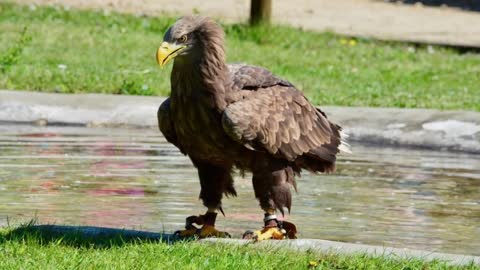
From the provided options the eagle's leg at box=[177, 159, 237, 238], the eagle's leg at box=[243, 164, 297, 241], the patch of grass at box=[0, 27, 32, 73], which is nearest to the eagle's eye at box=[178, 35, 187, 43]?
the eagle's leg at box=[177, 159, 237, 238]

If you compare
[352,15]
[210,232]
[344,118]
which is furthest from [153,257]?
[352,15]

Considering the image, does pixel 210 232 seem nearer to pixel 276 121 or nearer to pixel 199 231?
pixel 199 231

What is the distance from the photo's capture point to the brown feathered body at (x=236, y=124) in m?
7.01

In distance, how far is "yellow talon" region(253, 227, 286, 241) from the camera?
712 cm

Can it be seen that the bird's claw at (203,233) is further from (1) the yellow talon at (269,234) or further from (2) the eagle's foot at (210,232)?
(1) the yellow talon at (269,234)

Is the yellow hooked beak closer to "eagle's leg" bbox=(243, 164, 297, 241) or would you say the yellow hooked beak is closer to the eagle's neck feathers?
the eagle's neck feathers

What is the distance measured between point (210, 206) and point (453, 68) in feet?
30.7

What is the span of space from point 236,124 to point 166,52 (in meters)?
0.52

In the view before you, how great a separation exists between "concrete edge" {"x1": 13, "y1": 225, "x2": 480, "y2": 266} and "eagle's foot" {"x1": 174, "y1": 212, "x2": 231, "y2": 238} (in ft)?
0.47

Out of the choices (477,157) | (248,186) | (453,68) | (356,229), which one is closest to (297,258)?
(356,229)

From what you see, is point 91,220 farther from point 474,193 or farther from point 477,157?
point 477,157

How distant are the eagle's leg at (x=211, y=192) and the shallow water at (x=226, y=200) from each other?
0.41 meters

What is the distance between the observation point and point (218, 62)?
23.3ft

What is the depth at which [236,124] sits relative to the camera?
6934mm
